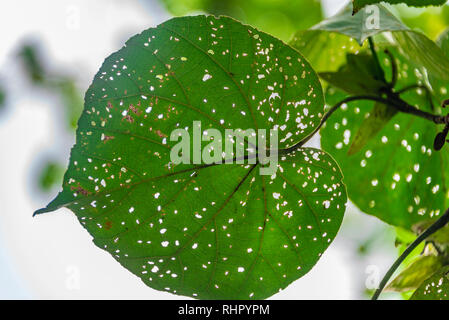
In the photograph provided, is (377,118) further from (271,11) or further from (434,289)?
(271,11)

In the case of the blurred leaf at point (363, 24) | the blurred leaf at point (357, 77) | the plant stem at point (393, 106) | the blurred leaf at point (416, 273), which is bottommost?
the blurred leaf at point (416, 273)

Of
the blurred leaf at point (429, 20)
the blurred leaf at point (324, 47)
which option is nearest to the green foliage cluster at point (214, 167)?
the blurred leaf at point (324, 47)

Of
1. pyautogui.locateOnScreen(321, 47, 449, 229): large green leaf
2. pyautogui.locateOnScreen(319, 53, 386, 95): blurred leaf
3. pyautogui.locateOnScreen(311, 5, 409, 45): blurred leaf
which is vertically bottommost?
pyautogui.locateOnScreen(321, 47, 449, 229): large green leaf

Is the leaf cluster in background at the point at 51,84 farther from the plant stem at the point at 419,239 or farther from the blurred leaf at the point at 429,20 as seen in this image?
the plant stem at the point at 419,239

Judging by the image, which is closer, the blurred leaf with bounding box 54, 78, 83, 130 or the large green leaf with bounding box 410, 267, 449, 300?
the large green leaf with bounding box 410, 267, 449, 300

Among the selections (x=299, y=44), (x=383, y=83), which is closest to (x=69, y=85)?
(x=299, y=44)

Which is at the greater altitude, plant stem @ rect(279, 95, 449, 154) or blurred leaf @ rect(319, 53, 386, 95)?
blurred leaf @ rect(319, 53, 386, 95)

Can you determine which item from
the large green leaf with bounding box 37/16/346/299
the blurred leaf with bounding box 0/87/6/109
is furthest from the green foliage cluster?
the blurred leaf with bounding box 0/87/6/109

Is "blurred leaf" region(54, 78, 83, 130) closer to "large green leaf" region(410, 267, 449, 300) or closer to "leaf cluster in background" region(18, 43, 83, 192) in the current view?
"leaf cluster in background" region(18, 43, 83, 192)
